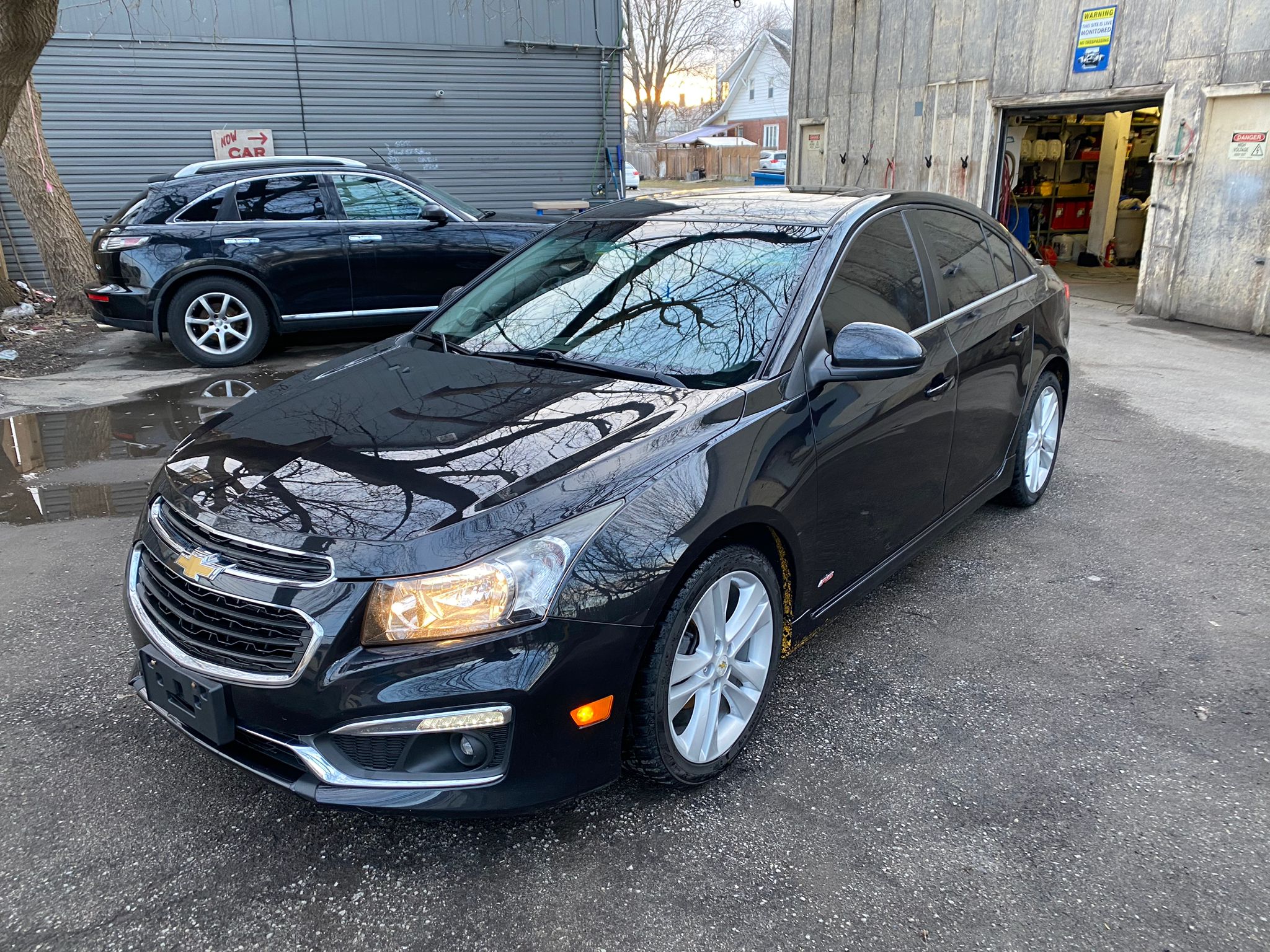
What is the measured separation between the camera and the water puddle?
16.9 ft

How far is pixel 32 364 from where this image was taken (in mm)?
8578

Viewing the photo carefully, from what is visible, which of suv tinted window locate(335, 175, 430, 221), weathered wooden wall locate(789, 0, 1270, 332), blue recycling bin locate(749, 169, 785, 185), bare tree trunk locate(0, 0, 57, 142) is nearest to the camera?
bare tree trunk locate(0, 0, 57, 142)

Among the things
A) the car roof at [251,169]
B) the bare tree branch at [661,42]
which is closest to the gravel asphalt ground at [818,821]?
the car roof at [251,169]

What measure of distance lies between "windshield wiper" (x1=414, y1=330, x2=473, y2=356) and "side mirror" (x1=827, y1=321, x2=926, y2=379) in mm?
1339

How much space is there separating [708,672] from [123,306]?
7466 mm

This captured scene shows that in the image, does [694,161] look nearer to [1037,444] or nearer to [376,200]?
[376,200]

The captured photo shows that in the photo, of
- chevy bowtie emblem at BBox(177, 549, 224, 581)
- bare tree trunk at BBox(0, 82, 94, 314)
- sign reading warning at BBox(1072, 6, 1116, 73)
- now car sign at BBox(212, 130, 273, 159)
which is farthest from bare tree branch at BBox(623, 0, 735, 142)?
chevy bowtie emblem at BBox(177, 549, 224, 581)

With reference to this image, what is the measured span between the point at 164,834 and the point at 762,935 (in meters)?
1.63

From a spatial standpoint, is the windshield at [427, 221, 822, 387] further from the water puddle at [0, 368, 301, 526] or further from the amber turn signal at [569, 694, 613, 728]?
the water puddle at [0, 368, 301, 526]

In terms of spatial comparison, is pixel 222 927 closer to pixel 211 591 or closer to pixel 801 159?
pixel 211 591

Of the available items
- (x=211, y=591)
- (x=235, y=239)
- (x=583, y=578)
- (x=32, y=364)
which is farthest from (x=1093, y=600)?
(x=32, y=364)

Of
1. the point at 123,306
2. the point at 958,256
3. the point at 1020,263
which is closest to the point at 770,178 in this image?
the point at 123,306

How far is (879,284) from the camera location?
3.47m

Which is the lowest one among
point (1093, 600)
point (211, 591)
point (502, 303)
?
point (1093, 600)
